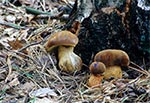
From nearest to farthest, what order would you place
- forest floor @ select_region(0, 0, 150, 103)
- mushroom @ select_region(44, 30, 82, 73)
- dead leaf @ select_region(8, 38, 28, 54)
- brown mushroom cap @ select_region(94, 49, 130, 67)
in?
1. forest floor @ select_region(0, 0, 150, 103)
2. brown mushroom cap @ select_region(94, 49, 130, 67)
3. mushroom @ select_region(44, 30, 82, 73)
4. dead leaf @ select_region(8, 38, 28, 54)

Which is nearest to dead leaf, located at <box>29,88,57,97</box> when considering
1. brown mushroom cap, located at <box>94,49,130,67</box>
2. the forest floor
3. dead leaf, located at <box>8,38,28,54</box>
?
the forest floor

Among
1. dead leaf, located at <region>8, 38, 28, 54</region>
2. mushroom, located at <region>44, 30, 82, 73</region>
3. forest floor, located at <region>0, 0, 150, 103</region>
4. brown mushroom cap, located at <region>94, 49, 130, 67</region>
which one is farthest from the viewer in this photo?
dead leaf, located at <region>8, 38, 28, 54</region>

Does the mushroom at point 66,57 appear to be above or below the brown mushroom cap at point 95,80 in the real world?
above

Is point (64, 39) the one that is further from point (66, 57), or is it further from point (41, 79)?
point (41, 79)

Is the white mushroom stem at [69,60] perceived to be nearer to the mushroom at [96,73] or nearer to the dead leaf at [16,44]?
the mushroom at [96,73]

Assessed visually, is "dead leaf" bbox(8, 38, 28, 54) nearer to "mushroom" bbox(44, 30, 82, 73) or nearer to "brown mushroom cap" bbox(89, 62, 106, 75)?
"mushroom" bbox(44, 30, 82, 73)

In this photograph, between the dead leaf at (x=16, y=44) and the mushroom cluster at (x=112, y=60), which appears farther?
the dead leaf at (x=16, y=44)

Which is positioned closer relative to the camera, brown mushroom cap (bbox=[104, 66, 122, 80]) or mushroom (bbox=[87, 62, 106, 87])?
mushroom (bbox=[87, 62, 106, 87])

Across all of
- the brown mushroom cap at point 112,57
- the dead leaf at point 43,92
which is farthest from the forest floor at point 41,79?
the brown mushroom cap at point 112,57
